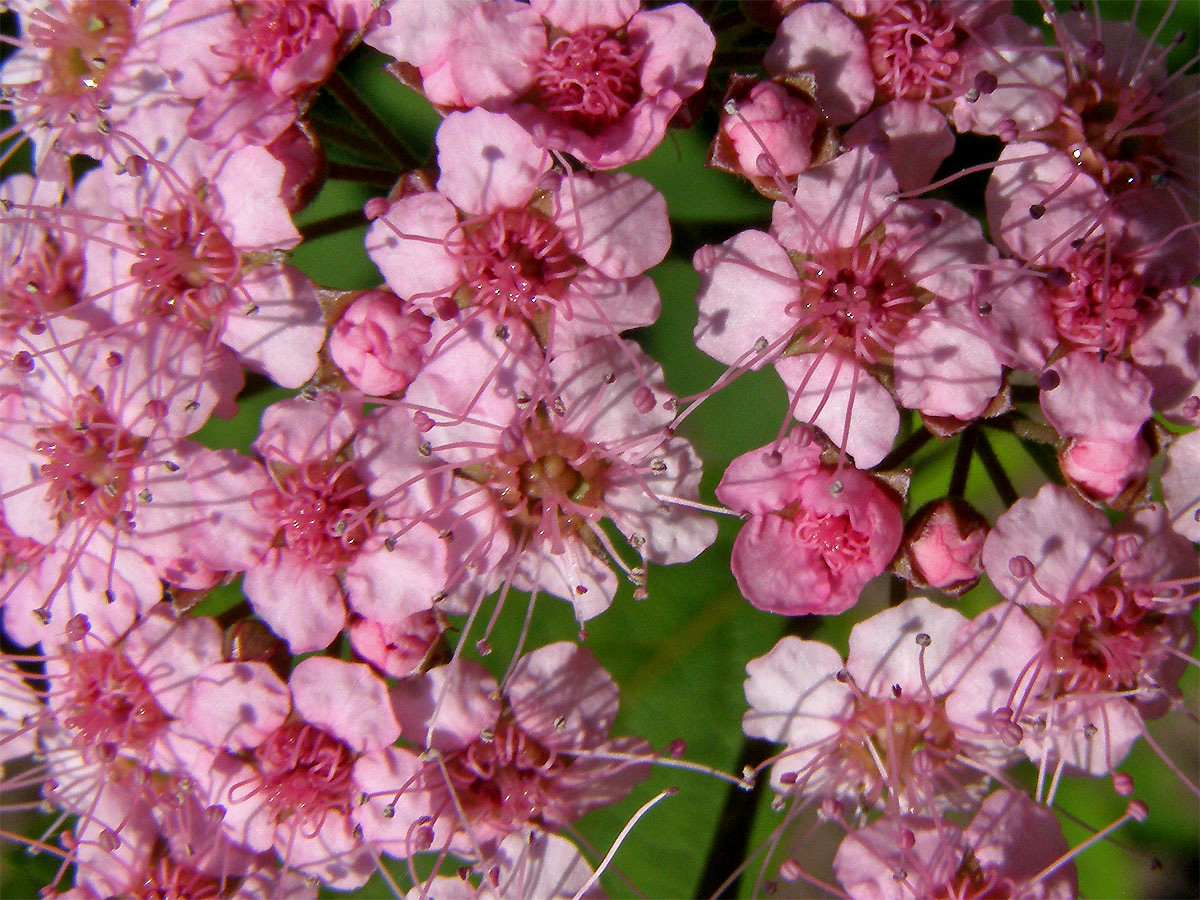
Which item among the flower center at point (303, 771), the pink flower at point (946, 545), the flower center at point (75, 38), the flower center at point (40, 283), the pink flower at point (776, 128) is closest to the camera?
the pink flower at point (776, 128)

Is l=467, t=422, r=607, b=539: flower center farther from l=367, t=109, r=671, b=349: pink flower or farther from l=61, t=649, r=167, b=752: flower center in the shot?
l=61, t=649, r=167, b=752: flower center

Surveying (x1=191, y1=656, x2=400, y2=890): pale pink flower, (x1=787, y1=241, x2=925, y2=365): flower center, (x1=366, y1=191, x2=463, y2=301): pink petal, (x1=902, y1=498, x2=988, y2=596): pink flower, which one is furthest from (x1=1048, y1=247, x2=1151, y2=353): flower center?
(x1=191, y1=656, x2=400, y2=890): pale pink flower

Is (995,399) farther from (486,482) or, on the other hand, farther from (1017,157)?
(486,482)

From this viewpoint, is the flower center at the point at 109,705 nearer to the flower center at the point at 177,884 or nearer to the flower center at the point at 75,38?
the flower center at the point at 177,884

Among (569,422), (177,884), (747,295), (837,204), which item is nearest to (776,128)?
(837,204)

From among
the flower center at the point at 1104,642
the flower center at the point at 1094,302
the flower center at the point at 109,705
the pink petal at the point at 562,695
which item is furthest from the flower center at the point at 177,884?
the flower center at the point at 1094,302

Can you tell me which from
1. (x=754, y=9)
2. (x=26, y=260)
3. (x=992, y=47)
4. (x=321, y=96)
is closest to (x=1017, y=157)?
(x=992, y=47)

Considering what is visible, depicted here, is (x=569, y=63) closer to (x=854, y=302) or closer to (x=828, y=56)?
(x=828, y=56)
